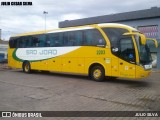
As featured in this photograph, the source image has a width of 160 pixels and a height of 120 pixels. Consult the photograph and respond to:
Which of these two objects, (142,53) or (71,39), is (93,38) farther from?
(142,53)

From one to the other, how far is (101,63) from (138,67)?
2.51m

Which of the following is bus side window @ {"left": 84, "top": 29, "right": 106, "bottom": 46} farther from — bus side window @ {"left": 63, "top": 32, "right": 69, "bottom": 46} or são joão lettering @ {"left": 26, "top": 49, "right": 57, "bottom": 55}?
são joão lettering @ {"left": 26, "top": 49, "right": 57, "bottom": 55}

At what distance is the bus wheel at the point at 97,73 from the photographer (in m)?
14.9

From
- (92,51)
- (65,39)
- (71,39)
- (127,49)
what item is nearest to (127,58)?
(127,49)

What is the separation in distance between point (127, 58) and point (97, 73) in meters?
2.34

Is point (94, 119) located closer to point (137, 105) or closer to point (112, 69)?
point (137, 105)

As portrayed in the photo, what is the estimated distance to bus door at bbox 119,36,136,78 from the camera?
13375 millimetres

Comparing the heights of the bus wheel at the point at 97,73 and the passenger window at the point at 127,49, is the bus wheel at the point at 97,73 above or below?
below

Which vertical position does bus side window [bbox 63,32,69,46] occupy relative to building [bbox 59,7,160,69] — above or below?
below

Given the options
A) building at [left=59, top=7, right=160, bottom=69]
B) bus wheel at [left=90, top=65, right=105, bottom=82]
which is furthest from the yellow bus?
building at [left=59, top=7, right=160, bottom=69]

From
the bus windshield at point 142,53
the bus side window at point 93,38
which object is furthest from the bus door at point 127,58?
the bus side window at point 93,38

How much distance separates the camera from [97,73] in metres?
15.2

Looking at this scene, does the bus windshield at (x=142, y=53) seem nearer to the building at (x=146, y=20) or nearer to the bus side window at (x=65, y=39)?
the bus side window at (x=65, y=39)

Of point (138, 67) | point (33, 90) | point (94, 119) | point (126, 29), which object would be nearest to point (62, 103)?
point (94, 119)
